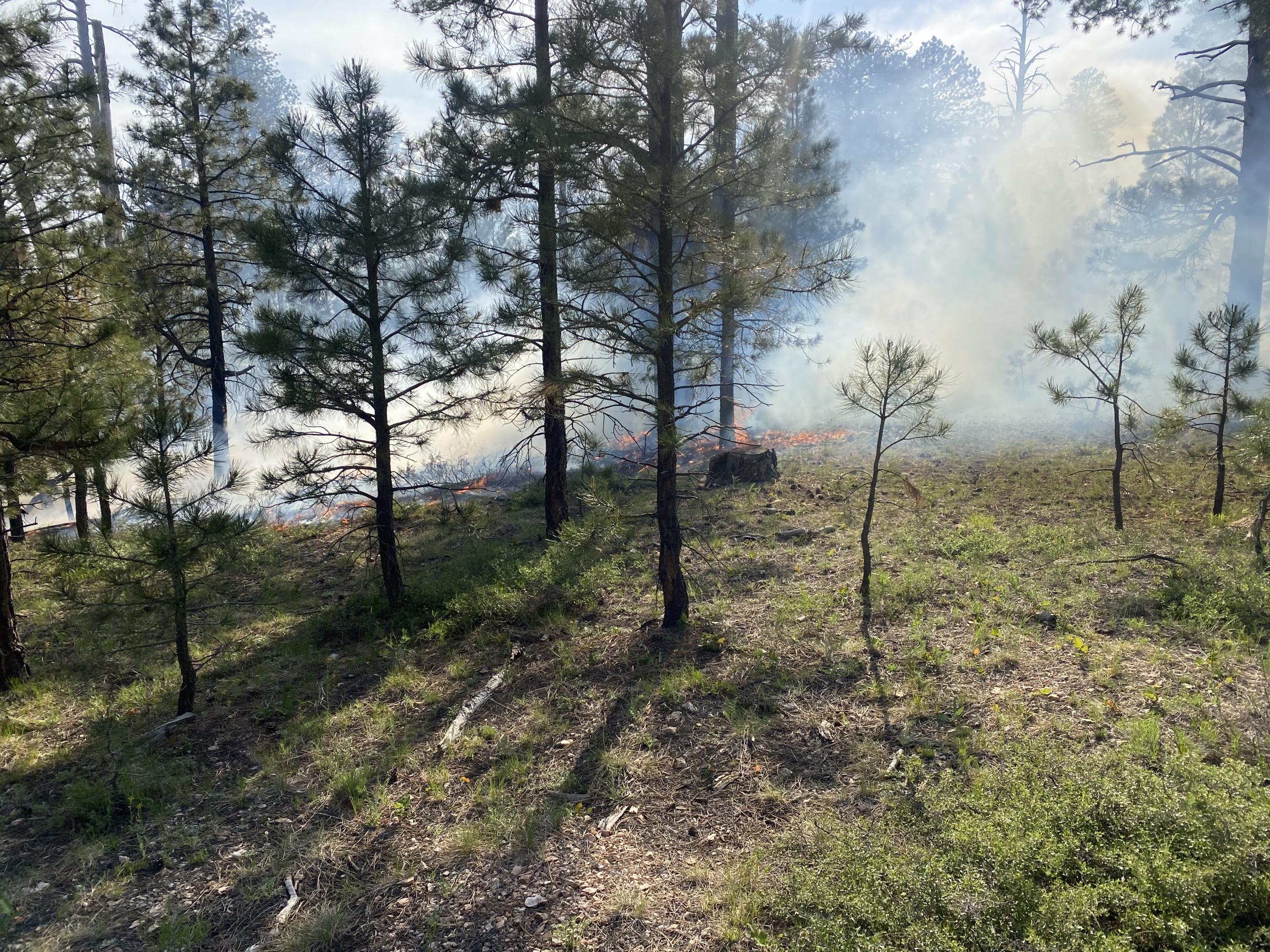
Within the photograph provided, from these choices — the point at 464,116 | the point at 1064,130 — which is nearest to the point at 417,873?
the point at 464,116

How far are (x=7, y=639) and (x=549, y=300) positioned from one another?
21.6 feet

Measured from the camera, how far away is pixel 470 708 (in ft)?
19.6

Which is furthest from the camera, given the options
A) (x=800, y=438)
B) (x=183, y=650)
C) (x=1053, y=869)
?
(x=800, y=438)

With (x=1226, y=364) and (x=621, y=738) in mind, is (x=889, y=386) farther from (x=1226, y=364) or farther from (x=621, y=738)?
(x=1226, y=364)

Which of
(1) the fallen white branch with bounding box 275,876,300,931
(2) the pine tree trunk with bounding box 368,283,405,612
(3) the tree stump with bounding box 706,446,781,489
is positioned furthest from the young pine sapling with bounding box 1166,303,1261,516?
(1) the fallen white branch with bounding box 275,876,300,931

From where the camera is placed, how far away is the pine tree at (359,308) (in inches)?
302

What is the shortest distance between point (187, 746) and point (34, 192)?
610 centimetres

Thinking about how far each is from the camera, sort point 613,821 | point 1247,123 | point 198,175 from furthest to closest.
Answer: point 1247,123 → point 198,175 → point 613,821

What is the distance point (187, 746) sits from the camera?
5742 mm

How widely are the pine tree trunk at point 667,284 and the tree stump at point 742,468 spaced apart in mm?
6474

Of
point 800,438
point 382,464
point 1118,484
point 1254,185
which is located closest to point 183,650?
point 382,464

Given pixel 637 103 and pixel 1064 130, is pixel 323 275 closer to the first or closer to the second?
pixel 637 103

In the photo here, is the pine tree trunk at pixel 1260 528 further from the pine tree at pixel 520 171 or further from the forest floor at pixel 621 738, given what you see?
the pine tree at pixel 520 171

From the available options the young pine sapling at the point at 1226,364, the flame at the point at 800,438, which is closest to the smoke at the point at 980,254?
the flame at the point at 800,438
